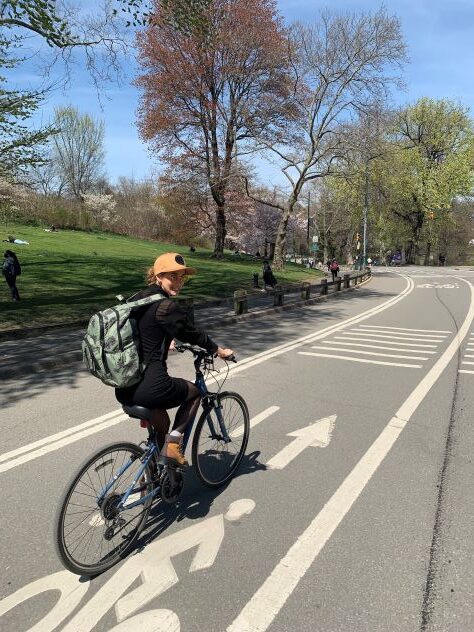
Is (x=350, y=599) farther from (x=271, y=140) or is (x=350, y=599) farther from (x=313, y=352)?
(x=271, y=140)

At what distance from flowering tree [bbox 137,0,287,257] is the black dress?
87.8 ft

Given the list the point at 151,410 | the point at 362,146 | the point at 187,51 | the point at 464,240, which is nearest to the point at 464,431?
the point at 151,410

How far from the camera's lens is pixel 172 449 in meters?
3.37

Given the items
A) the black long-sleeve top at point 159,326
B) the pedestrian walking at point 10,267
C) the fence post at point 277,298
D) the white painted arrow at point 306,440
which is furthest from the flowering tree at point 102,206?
the black long-sleeve top at point 159,326

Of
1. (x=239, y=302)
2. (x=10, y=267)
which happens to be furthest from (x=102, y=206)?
(x=239, y=302)

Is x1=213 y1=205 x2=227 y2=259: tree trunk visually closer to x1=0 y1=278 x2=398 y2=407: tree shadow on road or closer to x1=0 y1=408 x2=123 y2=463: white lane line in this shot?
x1=0 y1=278 x2=398 y2=407: tree shadow on road

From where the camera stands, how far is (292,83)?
30.1 meters

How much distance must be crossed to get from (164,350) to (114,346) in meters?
0.37

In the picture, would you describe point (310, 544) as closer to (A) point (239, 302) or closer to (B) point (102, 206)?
(A) point (239, 302)

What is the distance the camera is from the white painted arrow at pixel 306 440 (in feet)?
15.0

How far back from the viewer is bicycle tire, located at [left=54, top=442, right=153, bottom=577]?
9.41 ft

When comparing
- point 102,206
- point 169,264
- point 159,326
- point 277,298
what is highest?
point 102,206

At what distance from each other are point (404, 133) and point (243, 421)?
59.2 metres

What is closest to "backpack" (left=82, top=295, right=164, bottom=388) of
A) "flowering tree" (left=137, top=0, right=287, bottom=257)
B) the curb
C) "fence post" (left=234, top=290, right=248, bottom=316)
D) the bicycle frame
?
the bicycle frame
